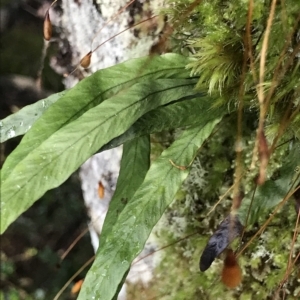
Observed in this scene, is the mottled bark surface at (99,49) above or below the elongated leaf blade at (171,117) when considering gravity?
above

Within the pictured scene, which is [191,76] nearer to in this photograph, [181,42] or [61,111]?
[181,42]

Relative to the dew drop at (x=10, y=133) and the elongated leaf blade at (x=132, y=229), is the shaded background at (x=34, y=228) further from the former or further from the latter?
the elongated leaf blade at (x=132, y=229)

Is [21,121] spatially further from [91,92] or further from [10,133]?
[91,92]

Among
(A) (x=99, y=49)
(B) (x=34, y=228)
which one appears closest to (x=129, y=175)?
(A) (x=99, y=49)

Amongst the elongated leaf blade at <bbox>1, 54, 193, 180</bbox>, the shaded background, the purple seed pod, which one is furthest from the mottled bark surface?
the shaded background

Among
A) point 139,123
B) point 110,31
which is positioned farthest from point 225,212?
point 110,31

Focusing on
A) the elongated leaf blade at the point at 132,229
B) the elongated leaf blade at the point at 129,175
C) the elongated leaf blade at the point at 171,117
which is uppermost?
the elongated leaf blade at the point at 171,117

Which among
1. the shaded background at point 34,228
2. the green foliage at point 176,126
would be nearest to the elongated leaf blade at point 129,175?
the green foliage at point 176,126
